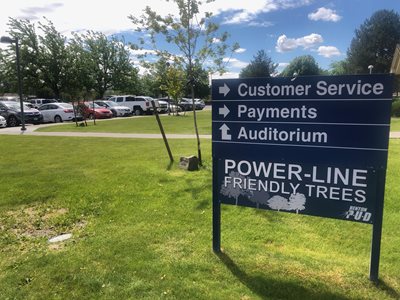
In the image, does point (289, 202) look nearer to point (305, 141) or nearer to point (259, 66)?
point (305, 141)

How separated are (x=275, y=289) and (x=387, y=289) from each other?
88cm

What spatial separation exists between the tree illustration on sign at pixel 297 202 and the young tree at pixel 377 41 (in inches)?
1811

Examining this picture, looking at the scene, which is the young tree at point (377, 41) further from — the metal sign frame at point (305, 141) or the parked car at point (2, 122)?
Answer: the metal sign frame at point (305, 141)

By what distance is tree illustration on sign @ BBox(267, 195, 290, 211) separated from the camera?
10.8ft

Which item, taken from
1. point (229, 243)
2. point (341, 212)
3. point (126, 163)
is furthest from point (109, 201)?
point (341, 212)

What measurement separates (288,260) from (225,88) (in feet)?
5.60

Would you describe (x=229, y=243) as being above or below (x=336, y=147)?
below

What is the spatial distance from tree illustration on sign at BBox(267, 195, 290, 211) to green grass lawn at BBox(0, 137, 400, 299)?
55 centimetres

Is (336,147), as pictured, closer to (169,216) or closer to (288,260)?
(288,260)

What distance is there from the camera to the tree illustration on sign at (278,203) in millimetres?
3277

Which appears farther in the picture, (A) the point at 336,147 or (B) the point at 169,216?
(B) the point at 169,216

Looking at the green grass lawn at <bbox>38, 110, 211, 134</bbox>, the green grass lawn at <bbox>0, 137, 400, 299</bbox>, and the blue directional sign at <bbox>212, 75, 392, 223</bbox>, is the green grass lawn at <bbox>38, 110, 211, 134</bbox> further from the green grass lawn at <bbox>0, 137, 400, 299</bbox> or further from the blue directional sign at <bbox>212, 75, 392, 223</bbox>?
the blue directional sign at <bbox>212, 75, 392, 223</bbox>

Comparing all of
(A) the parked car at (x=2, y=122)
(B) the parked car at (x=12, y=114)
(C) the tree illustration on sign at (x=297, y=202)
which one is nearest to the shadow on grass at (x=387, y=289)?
(C) the tree illustration on sign at (x=297, y=202)

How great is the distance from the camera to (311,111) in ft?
9.89
